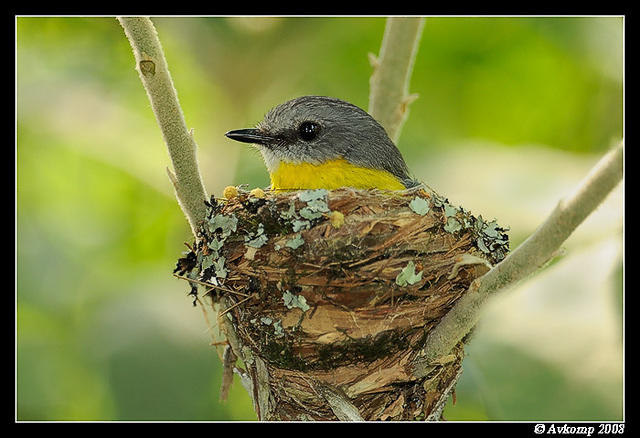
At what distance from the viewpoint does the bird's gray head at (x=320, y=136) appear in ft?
13.9

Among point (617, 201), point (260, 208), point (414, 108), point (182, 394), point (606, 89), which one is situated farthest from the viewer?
point (414, 108)

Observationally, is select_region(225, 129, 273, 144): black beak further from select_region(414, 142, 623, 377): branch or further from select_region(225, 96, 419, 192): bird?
select_region(414, 142, 623, 377): branch

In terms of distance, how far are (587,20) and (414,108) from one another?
1.60 m

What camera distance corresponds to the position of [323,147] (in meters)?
4.24

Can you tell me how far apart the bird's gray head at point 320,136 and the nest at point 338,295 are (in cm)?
89

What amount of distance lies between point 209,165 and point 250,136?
811mm

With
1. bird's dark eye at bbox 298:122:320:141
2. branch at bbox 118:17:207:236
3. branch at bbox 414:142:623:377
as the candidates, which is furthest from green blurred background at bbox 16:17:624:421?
branch at bbox 118:17:207:236

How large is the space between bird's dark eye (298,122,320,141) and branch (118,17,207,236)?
1.29m

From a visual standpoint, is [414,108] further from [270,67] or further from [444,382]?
[444,382]

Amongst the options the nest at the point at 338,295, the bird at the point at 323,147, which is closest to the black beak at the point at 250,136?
the bird at the point at 323,147

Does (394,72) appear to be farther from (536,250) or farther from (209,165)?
(536,250)

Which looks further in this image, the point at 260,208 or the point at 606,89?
the point at 606,89

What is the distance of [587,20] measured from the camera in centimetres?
488

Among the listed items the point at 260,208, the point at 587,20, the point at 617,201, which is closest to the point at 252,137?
the point at 260,208
